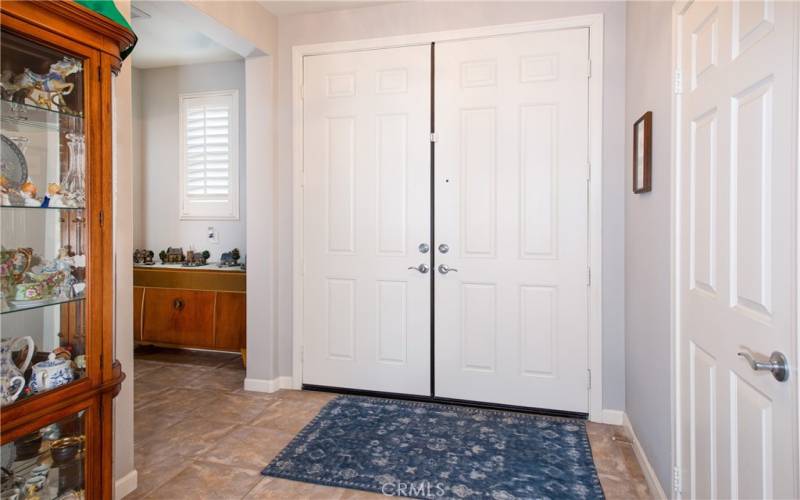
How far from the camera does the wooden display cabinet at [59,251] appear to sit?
1.40 meters

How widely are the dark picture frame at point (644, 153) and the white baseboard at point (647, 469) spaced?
129cm

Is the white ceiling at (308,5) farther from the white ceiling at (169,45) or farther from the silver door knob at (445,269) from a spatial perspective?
the silver door knob at (445,269)

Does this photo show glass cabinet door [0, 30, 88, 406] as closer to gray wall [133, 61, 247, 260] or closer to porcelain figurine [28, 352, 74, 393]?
porcelain figurine [28, 352, 74, 393]

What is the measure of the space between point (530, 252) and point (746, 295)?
1.78 metres

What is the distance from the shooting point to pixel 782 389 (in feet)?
3.51

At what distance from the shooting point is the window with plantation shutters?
445 centimetres

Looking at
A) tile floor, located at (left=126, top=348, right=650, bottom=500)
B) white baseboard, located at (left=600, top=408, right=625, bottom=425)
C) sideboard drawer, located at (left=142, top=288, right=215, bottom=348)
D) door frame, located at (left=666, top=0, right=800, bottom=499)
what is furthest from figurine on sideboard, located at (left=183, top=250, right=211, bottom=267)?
door frame, located at (left=666, top=0, right=800, bottom=499)

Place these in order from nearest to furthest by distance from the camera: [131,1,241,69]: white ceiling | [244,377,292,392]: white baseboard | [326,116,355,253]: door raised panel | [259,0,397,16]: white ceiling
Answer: [259,0,397,16]: white ceiling → [326,116,355,253]: door raised panel → [244,377,292,392]: white baseboard → [131,1,241,69]: white ceiling

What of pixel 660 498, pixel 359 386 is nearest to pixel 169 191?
pixel 359 386

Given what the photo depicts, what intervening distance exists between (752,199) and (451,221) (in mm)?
2031

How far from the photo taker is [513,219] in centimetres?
305

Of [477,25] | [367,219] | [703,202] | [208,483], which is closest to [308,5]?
[477,25]

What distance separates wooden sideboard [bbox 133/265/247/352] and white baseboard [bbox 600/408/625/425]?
9.12 feet

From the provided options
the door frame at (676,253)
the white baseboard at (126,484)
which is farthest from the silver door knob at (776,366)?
the white baseboard at (126,484)
